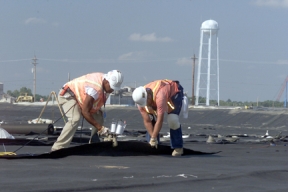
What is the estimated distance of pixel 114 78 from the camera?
9.24 metres

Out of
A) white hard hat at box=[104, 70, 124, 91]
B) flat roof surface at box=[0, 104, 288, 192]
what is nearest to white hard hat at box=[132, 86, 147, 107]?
white hard hat at box=[104, 70, 124, 91]

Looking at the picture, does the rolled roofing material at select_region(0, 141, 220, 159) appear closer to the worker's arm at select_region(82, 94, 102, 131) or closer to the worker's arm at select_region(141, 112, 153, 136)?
the worker's arm at select_region(141, 112, 153, 136)

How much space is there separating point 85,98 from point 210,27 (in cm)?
6278

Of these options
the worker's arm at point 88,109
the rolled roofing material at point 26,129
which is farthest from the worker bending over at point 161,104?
the rolled roofing material at point 26,129

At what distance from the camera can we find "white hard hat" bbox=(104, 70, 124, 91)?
9250 mm

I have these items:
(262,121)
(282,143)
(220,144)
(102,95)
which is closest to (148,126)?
(102,95)

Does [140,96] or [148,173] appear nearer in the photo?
[148,173]

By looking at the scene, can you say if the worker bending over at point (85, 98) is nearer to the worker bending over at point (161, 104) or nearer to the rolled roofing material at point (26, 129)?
the worker bending over at point (161, 104)

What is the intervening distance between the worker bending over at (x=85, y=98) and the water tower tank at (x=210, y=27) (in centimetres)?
6228

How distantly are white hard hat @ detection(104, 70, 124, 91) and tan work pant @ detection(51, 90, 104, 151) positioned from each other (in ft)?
2.31

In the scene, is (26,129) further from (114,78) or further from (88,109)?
(114,78)

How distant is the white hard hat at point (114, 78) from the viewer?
364 inches

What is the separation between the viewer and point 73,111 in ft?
30.9

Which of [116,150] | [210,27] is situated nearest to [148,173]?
[116,150]
